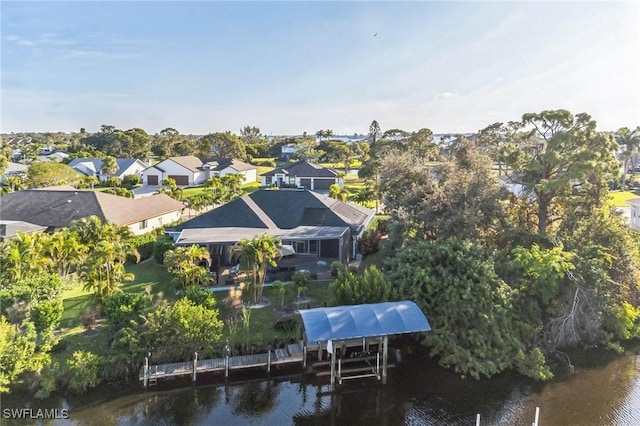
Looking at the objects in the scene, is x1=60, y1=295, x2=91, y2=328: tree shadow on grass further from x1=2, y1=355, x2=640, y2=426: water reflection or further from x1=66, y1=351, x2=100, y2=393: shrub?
x1=2, y1=355, x2=640, y2=426: water reflection

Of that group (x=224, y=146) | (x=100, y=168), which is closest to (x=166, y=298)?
(x=100, y=168)

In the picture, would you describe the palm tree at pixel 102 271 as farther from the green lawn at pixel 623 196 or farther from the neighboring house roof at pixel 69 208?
the green lawn at pixel 623 196

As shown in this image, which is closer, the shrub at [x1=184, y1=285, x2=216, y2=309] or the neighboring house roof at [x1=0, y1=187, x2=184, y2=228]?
the shrub at [x1=184, y1=285, x2=216, y2=309]

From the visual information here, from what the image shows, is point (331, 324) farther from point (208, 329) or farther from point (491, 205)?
point (491, 205)

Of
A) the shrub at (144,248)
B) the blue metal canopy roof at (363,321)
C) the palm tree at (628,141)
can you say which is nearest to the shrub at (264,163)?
the palm tree at (628,141)

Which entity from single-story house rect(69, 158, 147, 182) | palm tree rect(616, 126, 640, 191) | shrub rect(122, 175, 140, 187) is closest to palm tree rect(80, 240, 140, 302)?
shrub rect(122, 175, 140, 187)

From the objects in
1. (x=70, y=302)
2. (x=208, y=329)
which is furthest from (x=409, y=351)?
(x=70, y=302)
